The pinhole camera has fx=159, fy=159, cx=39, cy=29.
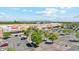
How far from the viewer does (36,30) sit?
148cm

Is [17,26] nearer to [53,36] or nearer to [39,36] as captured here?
[39,36]

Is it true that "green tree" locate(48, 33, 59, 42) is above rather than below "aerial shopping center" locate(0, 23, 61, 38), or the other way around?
below

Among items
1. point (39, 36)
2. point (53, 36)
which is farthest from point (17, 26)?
point (53, 36)

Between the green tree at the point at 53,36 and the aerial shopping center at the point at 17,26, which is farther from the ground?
the aerial shopping center at the point at 17,26

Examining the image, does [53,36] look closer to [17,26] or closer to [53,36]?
[53,36]

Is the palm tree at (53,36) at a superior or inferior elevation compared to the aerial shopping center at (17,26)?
inferior

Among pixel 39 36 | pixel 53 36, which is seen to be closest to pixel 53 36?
pixel 53 36

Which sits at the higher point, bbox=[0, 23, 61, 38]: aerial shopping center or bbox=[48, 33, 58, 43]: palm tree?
bbox=[0, 23, 61, 38]: aerial shopping center

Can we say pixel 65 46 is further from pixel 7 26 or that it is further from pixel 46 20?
pixel 7 26

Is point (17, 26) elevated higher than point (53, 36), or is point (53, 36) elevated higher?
point (17, 26)
